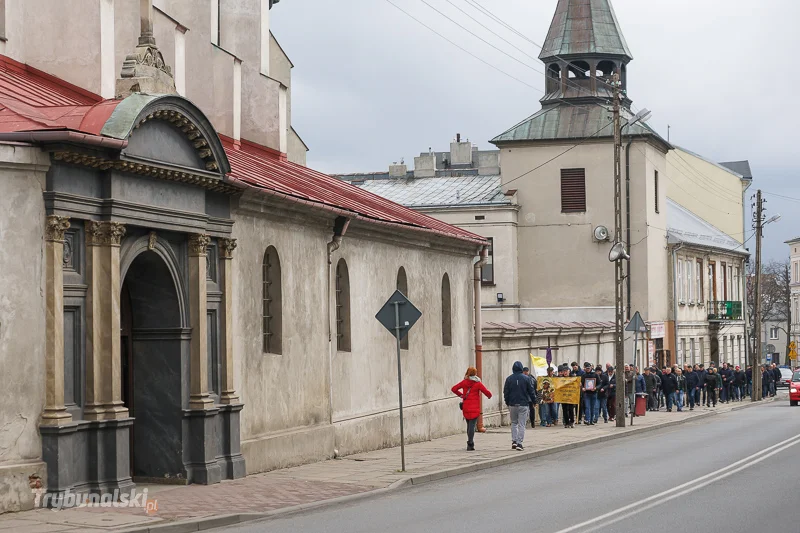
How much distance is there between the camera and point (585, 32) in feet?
180

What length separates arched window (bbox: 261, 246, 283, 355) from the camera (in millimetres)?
20938

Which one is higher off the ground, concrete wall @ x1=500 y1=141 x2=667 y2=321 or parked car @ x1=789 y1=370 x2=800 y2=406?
concrete wall @ x1=500 y1=141 x2=667 y2=321

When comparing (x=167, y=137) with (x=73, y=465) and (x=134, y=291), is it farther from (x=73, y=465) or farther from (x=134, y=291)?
(x=73, y=465)

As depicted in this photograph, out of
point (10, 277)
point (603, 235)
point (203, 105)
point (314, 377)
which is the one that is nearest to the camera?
point (10, 277)

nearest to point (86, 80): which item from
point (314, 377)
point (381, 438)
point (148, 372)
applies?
point (148, 372)

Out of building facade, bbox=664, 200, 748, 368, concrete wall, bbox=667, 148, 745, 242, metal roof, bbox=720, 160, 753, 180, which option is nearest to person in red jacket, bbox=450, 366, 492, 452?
building facade, bbox=664, 200, 748, 368

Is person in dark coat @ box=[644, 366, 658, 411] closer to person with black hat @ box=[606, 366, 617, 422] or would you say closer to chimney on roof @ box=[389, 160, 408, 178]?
person with black hat @ box=[606, 366, 617, 422]

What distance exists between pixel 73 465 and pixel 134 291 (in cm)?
352

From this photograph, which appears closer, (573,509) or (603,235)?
(573,509)

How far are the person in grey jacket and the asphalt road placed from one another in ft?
2.77

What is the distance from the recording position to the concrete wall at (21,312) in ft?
47.9

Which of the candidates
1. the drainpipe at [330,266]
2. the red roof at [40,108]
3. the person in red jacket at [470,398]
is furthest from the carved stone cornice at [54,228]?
the person in red jacket at [470,398]

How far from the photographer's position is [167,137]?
1719 cm

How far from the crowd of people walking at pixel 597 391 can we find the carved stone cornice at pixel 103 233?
918 centimetres
